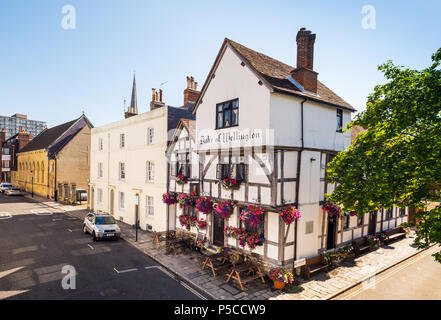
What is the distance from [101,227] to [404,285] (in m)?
18.0

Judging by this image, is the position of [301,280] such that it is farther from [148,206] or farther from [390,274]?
[148,206]

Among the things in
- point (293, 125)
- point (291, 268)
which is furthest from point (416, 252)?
point (293, 125)

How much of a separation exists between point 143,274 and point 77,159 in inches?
1225

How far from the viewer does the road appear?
10391 mm

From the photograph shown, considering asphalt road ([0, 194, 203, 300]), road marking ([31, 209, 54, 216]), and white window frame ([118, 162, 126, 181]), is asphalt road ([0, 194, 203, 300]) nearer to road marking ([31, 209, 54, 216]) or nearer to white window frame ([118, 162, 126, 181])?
white window frame ([118, 162, 126, 181])

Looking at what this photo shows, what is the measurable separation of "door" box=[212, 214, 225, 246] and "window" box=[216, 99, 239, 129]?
541cm

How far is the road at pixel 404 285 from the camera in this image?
34.1 feet

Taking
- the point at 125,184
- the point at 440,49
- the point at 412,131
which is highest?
the point at 440,49

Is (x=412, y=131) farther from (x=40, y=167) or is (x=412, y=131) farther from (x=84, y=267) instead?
(x=40, y=167)

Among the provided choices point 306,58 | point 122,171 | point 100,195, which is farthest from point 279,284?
point 100,195

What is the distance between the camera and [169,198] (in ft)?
55.7

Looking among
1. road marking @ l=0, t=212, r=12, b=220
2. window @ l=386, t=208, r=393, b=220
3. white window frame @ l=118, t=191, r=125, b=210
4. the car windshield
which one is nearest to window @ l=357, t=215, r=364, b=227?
window @ l=386, t=208, r=393, b=220

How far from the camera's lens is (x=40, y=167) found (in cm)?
4022

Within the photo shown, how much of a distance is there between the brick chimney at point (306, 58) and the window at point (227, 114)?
12.7 feet
